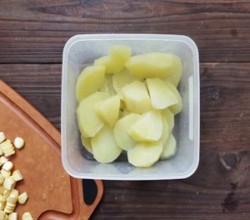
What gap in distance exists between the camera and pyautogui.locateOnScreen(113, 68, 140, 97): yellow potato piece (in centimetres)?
86

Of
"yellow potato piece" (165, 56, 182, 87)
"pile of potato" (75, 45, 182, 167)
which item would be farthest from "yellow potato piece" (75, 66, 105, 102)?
"yellow potato piece" (165, 56, 182, 87)

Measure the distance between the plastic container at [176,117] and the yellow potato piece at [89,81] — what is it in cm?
2

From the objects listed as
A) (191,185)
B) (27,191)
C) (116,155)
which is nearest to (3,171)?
(27,191)

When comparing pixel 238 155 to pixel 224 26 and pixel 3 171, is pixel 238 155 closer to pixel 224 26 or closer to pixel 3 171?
pixel 224 26

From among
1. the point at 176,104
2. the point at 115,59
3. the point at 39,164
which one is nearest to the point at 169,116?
the point at 176,104

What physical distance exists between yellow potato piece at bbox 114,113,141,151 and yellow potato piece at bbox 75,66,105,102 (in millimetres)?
70

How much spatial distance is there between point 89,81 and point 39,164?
178mm

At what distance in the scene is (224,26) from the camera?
914 mm

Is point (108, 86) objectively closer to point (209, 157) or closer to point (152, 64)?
point (152, 64)

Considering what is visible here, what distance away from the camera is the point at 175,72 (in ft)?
2.83

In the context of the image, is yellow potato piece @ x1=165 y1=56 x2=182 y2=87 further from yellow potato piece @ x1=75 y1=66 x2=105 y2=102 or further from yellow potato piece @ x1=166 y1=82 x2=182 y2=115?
yellow potato piece @ x1=75 y1=66 x2=105 y2=102

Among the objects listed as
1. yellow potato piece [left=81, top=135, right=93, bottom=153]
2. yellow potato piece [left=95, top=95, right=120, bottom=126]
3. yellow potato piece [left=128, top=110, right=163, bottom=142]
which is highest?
yellow potato piece [left=95, top=95, right=120, bottom=126]

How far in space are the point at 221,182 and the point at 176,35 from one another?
0.87 feet

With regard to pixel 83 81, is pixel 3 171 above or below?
below
